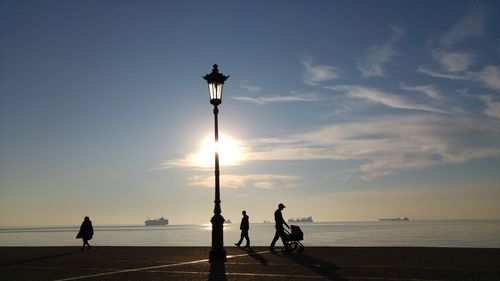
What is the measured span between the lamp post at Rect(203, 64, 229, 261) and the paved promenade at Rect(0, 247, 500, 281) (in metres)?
0.60

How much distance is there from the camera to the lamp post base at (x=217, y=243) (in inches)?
645

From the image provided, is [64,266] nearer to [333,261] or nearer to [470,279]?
[333,261]

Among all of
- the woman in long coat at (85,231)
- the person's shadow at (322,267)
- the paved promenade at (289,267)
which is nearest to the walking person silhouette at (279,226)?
the paved promenade at (289,267)

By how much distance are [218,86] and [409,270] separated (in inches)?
371

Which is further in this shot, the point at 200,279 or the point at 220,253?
the point at 220,253

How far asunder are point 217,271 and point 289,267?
2.21 metres

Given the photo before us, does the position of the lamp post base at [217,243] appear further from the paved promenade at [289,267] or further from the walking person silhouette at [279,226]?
the walking person silhouette at [279,226]

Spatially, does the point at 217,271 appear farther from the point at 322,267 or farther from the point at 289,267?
the point at 322,267

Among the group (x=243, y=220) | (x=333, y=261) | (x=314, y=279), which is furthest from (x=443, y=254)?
(x=243, y=220)

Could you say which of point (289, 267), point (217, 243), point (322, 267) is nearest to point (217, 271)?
point (289, 267)

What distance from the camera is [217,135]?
58.0 ft

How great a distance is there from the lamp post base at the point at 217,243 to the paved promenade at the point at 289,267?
44 centimetres

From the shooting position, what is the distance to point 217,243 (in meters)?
16.5

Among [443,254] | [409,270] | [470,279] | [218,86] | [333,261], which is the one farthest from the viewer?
[218,86]
